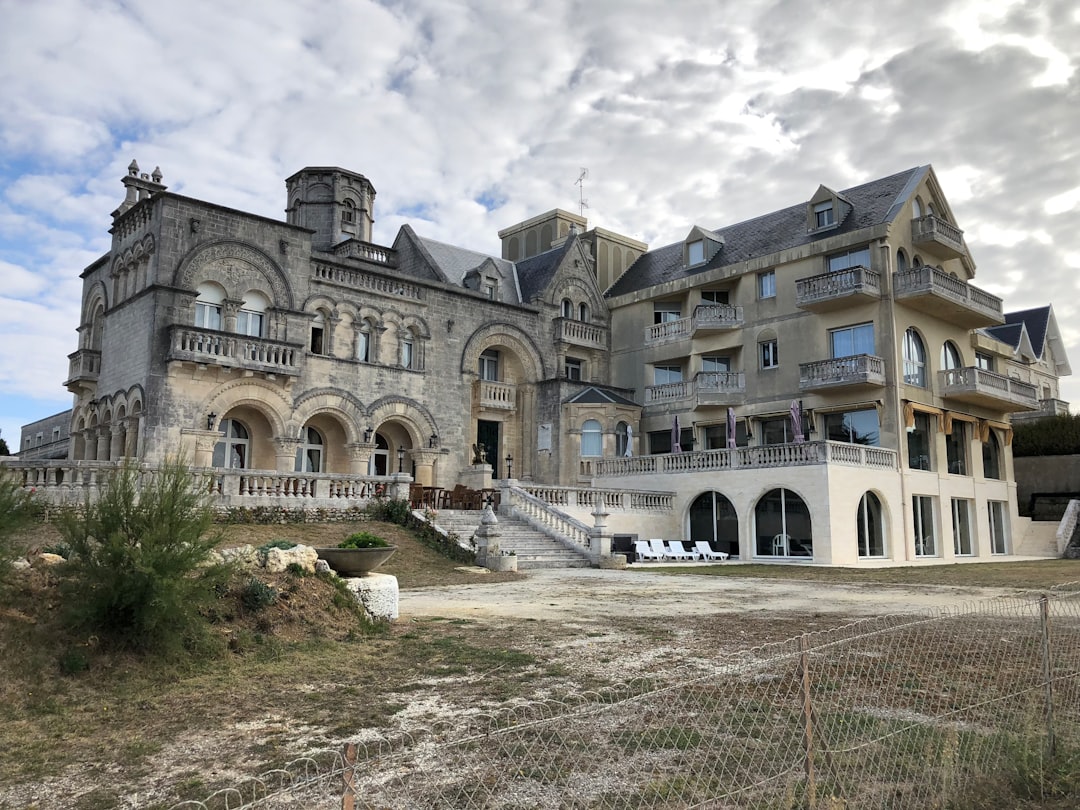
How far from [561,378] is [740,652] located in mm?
27058

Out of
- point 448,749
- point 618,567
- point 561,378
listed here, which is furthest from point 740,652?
point 561,378

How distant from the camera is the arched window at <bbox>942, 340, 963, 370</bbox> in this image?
3288 centimetres

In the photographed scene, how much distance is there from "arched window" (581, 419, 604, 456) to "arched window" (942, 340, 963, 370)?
1397 centimetres

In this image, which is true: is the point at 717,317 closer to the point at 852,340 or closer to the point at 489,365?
the point at 852,340

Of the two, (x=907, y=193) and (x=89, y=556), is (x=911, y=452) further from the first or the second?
(x=89, y=556)

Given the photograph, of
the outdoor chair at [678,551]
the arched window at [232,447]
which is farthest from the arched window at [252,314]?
the outdoor chair at [678,551]

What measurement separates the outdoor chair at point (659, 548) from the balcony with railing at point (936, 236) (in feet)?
50.3

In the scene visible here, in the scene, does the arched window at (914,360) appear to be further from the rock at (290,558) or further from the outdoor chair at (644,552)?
the rock at (290,558)

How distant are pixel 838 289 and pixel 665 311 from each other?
9361 millimetres

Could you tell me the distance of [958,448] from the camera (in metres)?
33.2

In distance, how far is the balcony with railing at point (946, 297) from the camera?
96.0ft

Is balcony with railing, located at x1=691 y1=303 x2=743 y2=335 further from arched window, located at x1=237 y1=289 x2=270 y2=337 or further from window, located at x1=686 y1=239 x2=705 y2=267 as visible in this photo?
arched window, located at x1=237 y1=289 x2=270 y2=337

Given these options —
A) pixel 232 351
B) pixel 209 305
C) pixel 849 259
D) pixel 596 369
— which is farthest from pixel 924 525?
pixel 209 305

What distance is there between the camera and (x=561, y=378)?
115 feet
